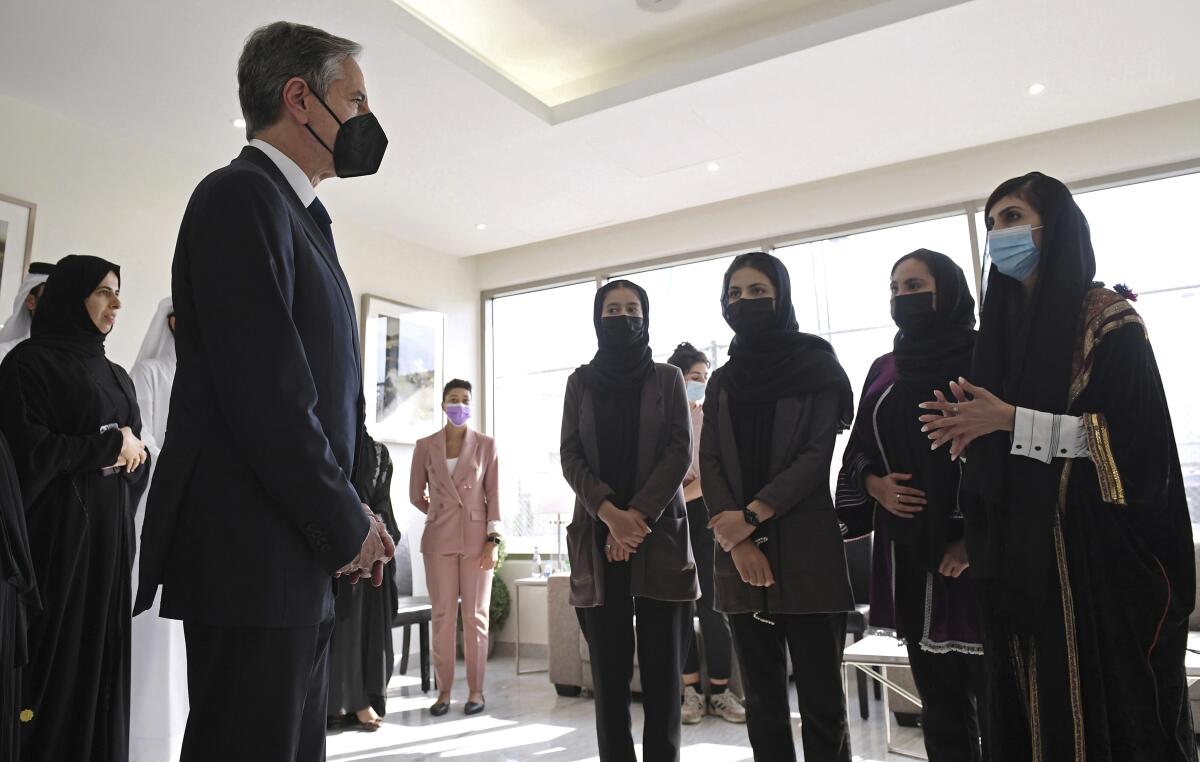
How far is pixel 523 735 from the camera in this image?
3645 millimetres

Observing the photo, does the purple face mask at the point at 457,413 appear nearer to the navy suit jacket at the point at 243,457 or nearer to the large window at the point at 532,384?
the large window at the point at 532,384

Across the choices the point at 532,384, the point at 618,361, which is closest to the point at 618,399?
the point at 618,361

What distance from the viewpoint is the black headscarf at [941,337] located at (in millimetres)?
2045

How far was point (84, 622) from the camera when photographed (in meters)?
2.41

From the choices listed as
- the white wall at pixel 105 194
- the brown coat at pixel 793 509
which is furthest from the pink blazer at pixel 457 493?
the brown coat at pixel 793 509

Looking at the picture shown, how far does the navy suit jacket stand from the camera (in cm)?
108

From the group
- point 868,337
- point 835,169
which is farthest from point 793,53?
point 868,337

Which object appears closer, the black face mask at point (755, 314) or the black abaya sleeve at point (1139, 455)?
the black abaya sleeve at point (1139, 455)

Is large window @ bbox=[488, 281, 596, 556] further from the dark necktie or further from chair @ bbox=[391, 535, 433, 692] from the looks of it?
the dark necktie

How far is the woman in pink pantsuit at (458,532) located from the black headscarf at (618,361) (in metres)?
2.09

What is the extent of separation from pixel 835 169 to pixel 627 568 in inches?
149

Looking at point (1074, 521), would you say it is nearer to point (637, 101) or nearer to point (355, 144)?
point (355, 144)

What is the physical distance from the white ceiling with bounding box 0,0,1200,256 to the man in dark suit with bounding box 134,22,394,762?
263 centimetres

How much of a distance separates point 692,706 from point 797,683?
1958mm
